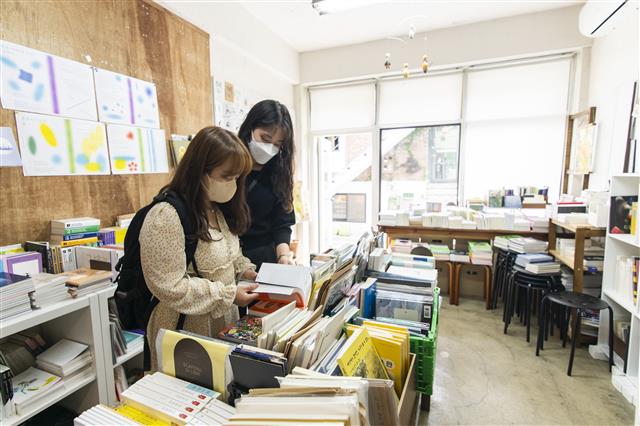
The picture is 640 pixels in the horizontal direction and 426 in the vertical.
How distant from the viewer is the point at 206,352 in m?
0.77

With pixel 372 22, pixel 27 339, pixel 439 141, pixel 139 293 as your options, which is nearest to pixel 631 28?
pixel 439 141

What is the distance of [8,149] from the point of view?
1511mm

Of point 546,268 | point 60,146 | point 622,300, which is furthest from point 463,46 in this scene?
point 60,146

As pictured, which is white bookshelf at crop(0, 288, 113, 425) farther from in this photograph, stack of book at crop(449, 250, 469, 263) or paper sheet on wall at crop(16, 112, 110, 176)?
stack of book at crop(449, 250, 469, 263)

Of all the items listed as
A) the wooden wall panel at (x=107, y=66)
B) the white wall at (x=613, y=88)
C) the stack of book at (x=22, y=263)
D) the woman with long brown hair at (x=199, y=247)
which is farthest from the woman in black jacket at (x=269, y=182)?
the white wall at (x=613, y=88)

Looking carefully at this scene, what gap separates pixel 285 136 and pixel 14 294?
121 centimetres

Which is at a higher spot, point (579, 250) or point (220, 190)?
point (220, 190)

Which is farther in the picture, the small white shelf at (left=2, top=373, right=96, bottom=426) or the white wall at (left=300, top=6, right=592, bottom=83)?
the white wall at (left=300, top=6, right=592, bottom=83)

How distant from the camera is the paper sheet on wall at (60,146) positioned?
5.23 ft

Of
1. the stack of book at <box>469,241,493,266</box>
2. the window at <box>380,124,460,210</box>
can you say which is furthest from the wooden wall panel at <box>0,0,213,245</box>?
the stack of book at <box>469,241,493,266</box>

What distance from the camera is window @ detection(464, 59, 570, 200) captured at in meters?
3.59

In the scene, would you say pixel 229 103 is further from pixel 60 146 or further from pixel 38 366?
pixel 38 366

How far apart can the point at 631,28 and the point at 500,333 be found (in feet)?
8.72

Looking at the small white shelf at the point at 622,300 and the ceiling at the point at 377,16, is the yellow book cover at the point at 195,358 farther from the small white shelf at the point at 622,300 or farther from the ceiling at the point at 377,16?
the ceiling at the point at 377,16
